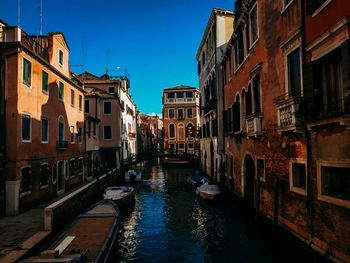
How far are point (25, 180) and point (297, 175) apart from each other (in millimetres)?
11851

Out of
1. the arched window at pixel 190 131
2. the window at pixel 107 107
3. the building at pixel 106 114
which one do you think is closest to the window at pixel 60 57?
the building at pixel 106 114

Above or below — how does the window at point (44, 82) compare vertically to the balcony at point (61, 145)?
above

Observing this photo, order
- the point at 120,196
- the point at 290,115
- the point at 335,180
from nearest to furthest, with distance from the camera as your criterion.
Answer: the point at 335,180, the point at 290,115, the point at 120,196

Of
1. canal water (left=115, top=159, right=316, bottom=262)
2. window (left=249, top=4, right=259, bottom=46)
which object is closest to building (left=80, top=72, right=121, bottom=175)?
canal water (left=115, top=159, right=316, bottom=262)

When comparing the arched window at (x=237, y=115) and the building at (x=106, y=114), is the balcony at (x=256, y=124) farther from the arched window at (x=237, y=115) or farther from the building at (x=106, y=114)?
the building at (x=106, y=114)

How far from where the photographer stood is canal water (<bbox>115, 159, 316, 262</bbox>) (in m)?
9.54

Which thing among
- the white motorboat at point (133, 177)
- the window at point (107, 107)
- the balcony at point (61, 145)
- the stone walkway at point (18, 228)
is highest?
the window at point (107, 107)

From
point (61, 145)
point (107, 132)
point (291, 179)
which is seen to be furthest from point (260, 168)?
point (107, 132)

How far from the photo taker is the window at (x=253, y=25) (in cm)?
1287

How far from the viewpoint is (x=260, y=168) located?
12484 mm

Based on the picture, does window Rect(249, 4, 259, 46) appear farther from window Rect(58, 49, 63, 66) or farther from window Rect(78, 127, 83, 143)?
window Rect(78, 127, 83, 143)

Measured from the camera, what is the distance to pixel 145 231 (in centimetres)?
1284

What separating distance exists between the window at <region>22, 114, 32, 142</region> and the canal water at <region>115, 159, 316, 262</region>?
20.7 feet

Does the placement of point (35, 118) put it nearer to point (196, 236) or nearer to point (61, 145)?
point (61, 145)
